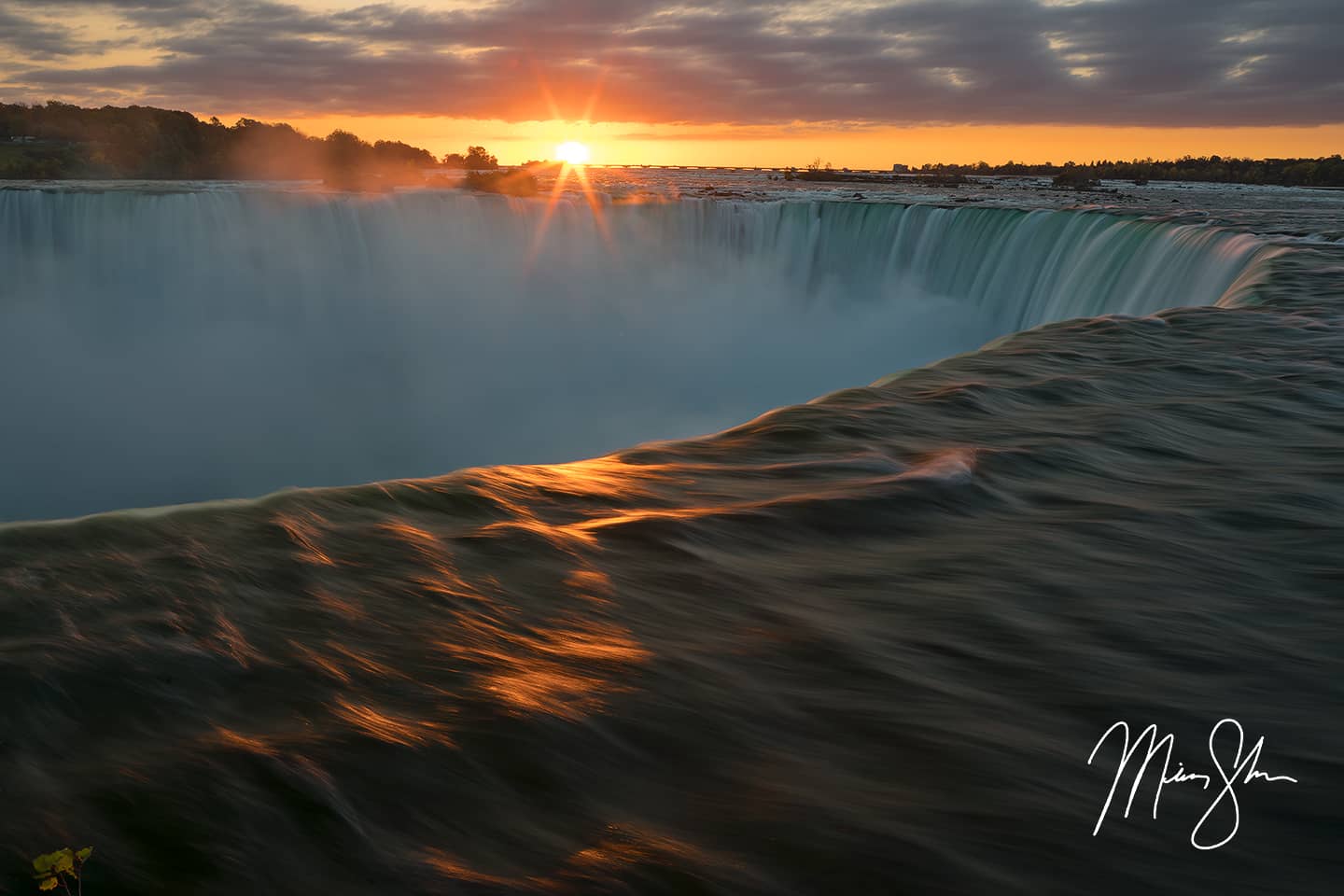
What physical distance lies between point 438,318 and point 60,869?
32.9 metres

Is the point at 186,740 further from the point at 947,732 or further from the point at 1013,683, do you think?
the point at 1013,683

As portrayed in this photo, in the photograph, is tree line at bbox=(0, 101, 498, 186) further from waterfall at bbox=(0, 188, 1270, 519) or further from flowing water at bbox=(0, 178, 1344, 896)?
flowing water at bbox=(0, 178, 1344, 896)

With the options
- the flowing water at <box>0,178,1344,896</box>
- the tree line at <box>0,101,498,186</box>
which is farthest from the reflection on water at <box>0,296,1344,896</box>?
the tree line at <box>0,101,498,186</box>

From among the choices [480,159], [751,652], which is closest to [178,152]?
[480,159]

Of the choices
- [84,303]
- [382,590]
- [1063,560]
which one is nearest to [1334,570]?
[1063,560]

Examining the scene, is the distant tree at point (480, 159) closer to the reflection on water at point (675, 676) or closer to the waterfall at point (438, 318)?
the waterfall at point (438, 318)

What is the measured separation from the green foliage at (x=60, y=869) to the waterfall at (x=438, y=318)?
21.8 metres

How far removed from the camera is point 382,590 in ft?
13.5
